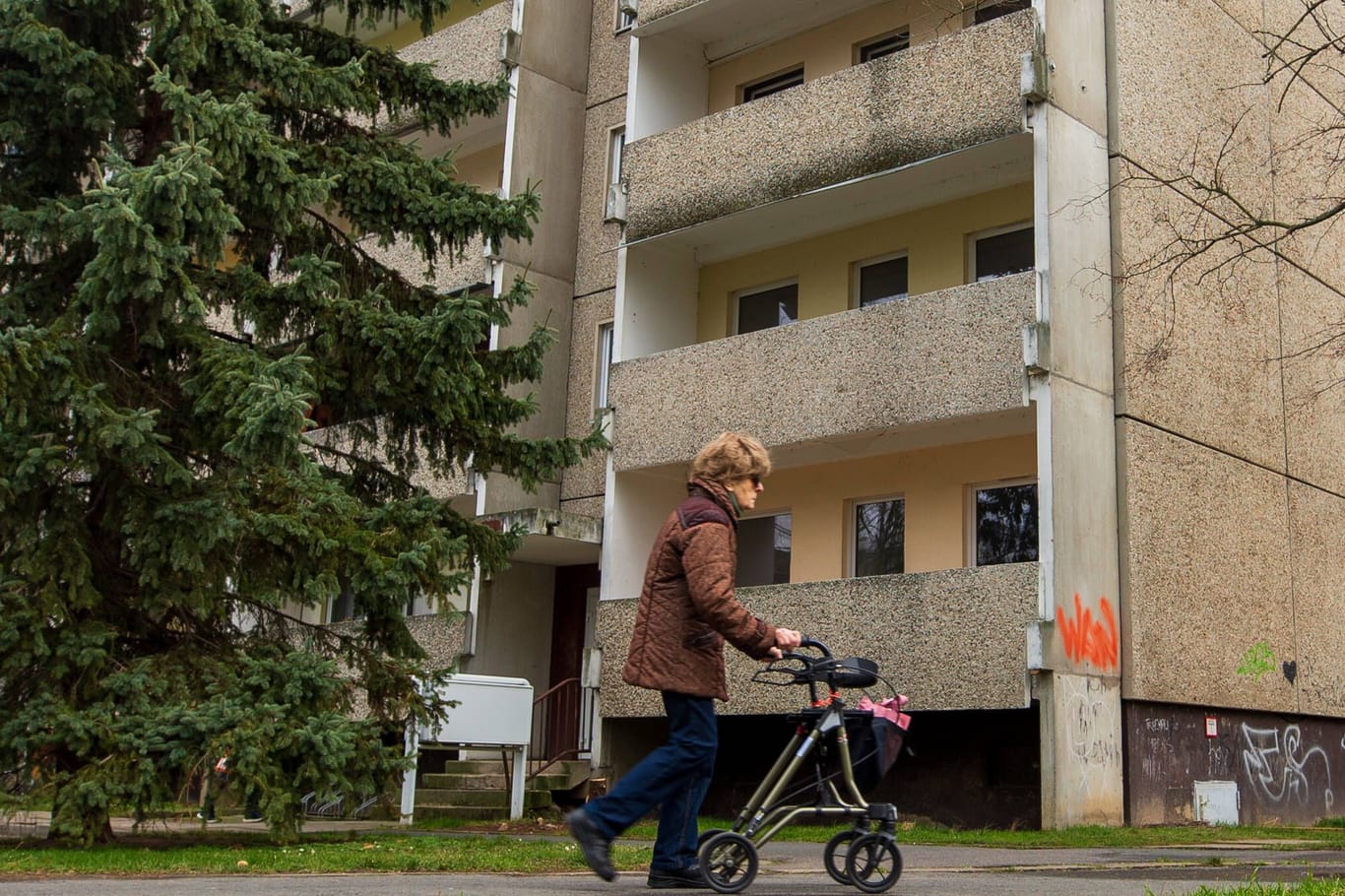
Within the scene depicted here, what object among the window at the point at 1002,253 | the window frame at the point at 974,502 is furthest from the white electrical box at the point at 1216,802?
the window at the point at 1002,253

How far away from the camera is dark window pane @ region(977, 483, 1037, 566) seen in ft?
53.6

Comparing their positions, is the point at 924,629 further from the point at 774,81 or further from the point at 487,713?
the point at 774,81

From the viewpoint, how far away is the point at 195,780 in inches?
417

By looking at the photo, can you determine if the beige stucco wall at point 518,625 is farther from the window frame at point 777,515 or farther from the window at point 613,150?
the window at point 613,150

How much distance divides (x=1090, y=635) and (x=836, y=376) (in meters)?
3.77

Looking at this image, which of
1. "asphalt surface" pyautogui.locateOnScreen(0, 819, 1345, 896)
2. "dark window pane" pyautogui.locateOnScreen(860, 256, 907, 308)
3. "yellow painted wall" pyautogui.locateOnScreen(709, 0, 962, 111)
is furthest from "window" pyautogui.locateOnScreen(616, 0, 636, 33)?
"asphalt surface" pyautogui.locateOnScreen(0, 819, 1345, 896)

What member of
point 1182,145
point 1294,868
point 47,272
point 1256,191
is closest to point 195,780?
point 47,272

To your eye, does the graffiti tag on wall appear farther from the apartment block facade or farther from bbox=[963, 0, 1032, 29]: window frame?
bbox=[963, 0, 1032, 29]: window frame

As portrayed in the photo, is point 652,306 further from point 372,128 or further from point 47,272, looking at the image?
point 47,272

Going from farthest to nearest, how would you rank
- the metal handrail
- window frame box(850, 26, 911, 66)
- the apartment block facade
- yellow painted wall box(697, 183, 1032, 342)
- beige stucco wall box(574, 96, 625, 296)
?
beige stucco wall box(574, 96, 625, 296) → the metal handrail → window frame box(850, 26, 911, 66) → yellow painted wall box(697, 183, 1032, 342) → the apartment block facade

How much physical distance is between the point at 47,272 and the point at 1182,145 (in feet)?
39.5

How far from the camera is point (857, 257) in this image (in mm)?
18484

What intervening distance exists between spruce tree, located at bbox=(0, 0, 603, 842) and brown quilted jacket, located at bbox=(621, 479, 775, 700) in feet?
11.9

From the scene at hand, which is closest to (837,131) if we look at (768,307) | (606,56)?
(768,307)
